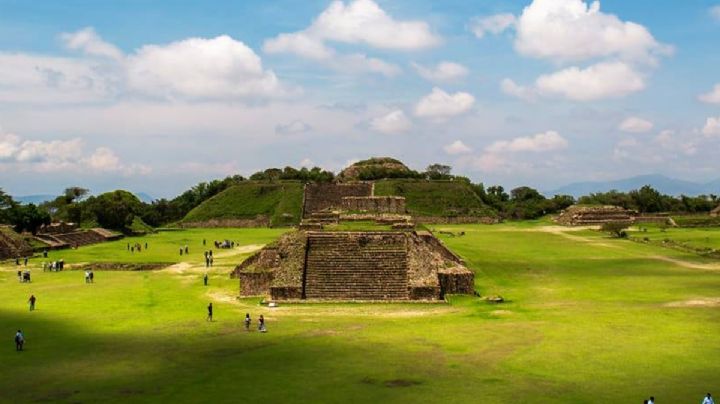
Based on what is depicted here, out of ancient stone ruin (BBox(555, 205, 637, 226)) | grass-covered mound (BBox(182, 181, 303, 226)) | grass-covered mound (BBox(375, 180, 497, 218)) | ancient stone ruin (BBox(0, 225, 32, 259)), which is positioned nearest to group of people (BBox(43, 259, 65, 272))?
ancient stone ruin (BBox(0, 225, 32, 259))

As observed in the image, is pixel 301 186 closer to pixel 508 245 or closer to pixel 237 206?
pixel 237 206

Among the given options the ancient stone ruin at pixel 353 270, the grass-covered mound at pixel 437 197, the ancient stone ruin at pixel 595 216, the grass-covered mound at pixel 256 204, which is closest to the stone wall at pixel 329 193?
the grass-covered mound at pixel 256 204

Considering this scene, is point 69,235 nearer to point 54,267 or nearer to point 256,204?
point 54,267

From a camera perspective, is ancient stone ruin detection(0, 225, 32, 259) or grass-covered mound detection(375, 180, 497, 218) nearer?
ancient stone ruin detection(0, 225, 32, 259)

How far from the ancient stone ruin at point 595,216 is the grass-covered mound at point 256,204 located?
41140mm

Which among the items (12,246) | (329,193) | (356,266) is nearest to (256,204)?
(329,193)

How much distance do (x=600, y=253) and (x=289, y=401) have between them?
43.1 meters

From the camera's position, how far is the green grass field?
1767 cm

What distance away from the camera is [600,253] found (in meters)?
53.8

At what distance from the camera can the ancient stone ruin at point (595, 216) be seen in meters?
93.7

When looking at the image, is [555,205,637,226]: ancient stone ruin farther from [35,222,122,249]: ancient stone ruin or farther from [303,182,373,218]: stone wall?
[35,222,122,249]: ancient stone ruin

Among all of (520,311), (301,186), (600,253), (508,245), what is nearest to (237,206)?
(301,186)

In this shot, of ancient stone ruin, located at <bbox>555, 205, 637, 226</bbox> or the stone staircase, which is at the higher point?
ancient stone ruin, located at <bbox>555, 205, 637, 226</bbox>

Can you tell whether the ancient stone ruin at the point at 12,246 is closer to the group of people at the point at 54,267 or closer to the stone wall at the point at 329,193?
the group of people at the point at 54,267
